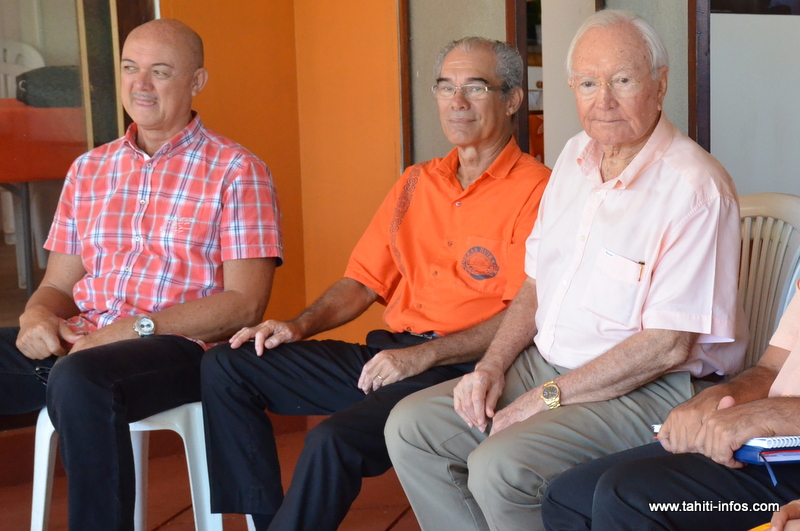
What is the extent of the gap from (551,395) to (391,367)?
456 mm

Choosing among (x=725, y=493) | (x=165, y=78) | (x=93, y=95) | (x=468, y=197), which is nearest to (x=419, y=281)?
(x=468, y=197)

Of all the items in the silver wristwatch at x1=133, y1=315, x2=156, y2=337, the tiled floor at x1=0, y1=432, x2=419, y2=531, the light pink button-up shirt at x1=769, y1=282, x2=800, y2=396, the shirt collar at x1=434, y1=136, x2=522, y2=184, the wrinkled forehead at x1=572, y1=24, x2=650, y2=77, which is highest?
the wrinkled forehead at x1=572, y1=24, x2=650, y2=77

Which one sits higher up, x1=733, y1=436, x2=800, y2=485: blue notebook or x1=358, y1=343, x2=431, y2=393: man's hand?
x1=733, y1=436, x2=800, y2=485: blue notebook

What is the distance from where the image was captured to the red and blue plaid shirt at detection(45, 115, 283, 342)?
2.41 meters

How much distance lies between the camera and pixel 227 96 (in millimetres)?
3391

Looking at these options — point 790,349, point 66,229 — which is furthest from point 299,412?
point 790,349

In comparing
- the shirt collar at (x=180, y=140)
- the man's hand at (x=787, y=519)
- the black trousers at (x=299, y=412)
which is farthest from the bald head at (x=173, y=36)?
the man's hand at (x=787, y=519)

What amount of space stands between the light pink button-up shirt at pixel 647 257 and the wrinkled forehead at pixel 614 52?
144mm

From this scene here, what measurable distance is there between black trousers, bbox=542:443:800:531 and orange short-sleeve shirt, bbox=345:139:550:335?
815mm

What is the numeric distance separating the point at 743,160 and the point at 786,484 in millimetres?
1650

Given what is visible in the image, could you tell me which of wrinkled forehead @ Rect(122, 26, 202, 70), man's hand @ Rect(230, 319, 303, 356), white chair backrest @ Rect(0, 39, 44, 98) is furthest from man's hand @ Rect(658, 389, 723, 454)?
white chair backrest @ Rect(0, 39, 44, 98)

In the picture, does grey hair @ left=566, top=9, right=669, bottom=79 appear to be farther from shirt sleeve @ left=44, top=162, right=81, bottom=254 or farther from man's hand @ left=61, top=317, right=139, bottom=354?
shirt sleeve @ left=44, top=162, right=81, bottom=254

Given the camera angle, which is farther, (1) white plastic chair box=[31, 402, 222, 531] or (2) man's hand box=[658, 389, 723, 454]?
(1) white plastic chair box=[31, 402, 222, 531]

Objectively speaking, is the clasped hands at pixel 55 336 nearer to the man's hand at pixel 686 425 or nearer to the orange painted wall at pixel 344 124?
the orange painted wall at pixel 344 124
